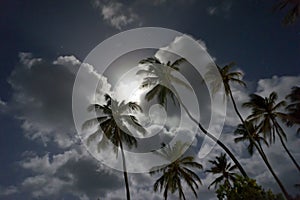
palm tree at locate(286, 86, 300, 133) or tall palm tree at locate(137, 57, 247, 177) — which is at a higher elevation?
tall palm tree at locate(137, 57, 247, 177)

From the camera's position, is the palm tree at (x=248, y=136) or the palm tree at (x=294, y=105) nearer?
the palm tree at (x=294, y=105)

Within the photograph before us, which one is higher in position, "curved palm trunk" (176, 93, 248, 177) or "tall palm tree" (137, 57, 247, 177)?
"tall palm tree" (137, 57, 247, 177)

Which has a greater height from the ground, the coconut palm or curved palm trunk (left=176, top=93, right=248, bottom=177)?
the coconut palm

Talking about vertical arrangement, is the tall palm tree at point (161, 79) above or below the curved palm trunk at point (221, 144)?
above

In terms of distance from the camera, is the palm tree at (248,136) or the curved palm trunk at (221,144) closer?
the curved palm trunk at (221,144)

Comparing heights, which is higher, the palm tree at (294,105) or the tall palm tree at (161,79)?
the tall palm tree at (161,79)

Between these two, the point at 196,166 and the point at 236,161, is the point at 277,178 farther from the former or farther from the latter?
the point at 196,166

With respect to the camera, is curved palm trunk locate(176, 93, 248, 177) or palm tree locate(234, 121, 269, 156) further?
palm tree locate(234, 121, 269, 156)

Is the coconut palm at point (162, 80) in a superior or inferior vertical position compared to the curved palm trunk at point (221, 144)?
superior

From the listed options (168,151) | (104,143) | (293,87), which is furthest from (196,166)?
(293,87)

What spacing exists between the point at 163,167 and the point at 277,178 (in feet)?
40.8

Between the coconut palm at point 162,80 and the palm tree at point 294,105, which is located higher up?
the coconut palm at point 162,80

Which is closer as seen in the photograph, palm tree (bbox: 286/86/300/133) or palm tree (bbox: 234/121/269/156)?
palm tree (bbox: 286/86/300/133)

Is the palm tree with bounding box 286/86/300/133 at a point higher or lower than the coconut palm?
lower
